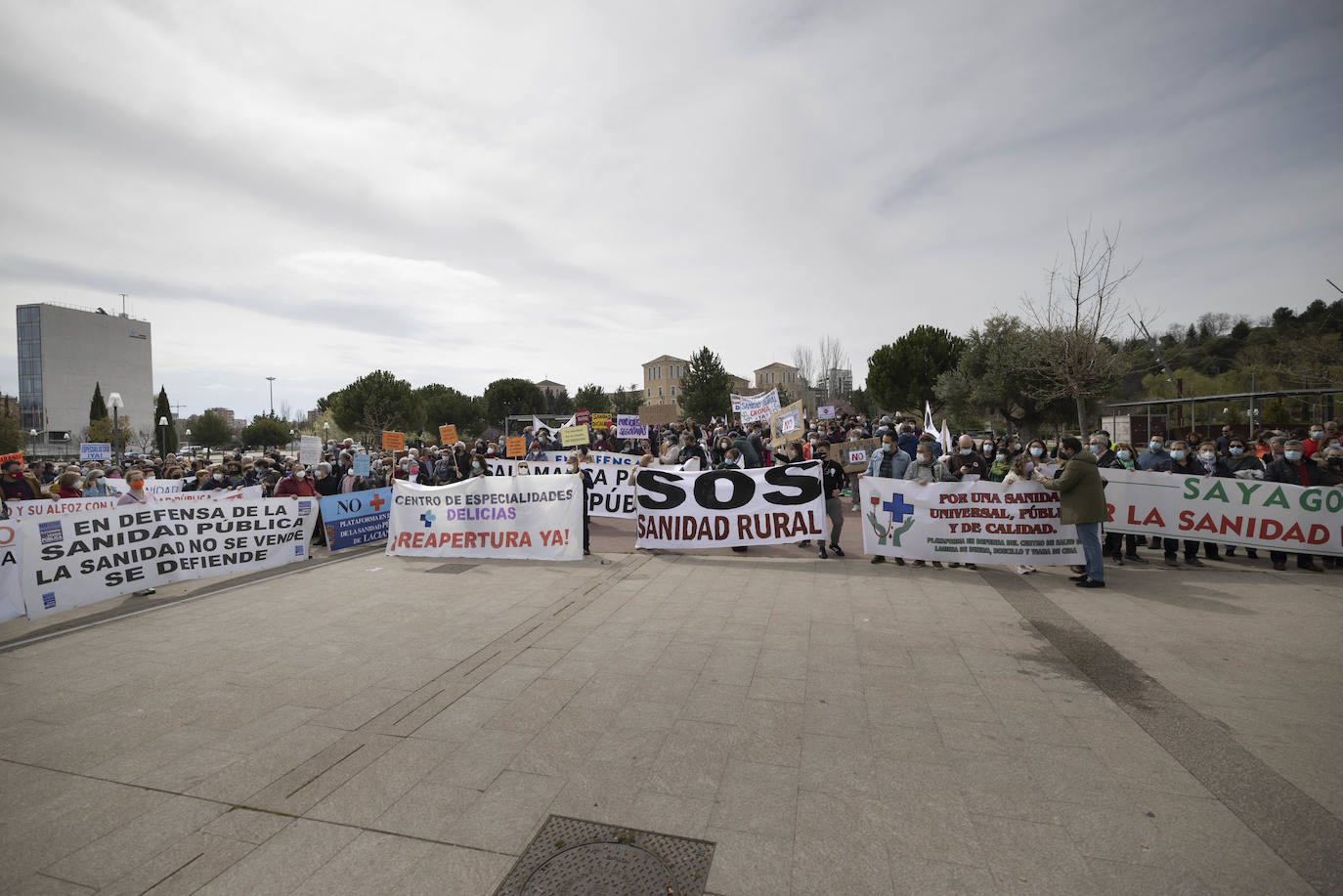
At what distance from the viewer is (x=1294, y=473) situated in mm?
8555

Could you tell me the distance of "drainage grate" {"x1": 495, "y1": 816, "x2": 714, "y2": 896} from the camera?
255cm

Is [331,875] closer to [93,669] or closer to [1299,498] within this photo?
[93,669]

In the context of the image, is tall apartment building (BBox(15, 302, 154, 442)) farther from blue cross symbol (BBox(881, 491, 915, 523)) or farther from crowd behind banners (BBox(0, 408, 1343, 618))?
blue cross symbol (BBox(881, 491, 915, 523))

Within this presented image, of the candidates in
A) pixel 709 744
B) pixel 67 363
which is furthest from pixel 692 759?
pixel 67 363

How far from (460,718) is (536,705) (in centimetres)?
50

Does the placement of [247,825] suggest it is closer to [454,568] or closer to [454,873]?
[454,873]

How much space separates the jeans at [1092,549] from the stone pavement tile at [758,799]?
602 cm

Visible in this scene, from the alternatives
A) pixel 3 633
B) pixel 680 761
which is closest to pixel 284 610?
pixel 3 633

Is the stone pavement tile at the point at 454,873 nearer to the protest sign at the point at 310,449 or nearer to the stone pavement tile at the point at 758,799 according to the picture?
the stone pavement tile at the point at 758,799

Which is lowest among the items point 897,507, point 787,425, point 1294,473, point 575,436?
point 897,507

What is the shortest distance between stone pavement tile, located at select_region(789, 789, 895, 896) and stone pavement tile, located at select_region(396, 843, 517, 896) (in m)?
0.95

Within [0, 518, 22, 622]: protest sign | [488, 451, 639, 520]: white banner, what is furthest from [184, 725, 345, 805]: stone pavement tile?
[488, 451, 639, 520]: white banner

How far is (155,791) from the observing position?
336 centimetres

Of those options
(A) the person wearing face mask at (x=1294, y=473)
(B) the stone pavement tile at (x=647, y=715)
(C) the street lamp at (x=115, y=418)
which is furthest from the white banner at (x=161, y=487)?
(A) the person wearing face mask at (x=1294, y=473)
